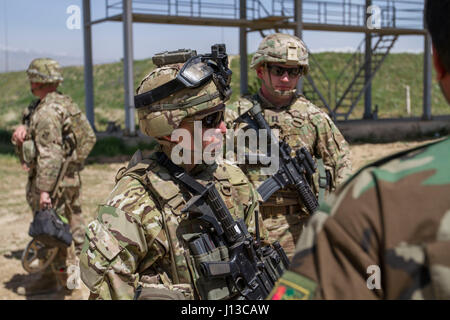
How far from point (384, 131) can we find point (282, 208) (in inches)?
582

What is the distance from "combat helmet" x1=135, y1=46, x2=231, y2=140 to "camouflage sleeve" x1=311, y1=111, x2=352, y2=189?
2.29m

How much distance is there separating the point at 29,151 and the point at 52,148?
0.27m

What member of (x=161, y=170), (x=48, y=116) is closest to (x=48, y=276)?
(x=48, y=116)

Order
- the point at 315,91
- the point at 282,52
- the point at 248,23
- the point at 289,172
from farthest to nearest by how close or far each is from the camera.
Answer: the point at 315,91 → the point at 248,23 → the point at 282,52 → the point at 289,172

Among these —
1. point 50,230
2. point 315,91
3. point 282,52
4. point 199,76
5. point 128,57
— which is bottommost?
point 50,230

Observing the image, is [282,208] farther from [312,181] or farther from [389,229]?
[389,229]

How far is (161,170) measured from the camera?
2539 mm

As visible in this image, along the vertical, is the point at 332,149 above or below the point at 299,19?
below

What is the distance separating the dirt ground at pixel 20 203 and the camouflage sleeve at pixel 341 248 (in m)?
5.76

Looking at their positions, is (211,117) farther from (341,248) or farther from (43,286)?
(43,286)

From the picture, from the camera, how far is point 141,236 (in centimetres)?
234

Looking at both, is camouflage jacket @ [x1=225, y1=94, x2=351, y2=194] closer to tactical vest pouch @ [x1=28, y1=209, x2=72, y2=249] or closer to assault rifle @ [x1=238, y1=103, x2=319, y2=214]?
assault rifle @ [x1=238, y1=103, x2=319, y2=214]

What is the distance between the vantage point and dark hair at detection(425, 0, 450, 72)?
3.57ft

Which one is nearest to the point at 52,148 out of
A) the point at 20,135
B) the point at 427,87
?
the point at 20,135
